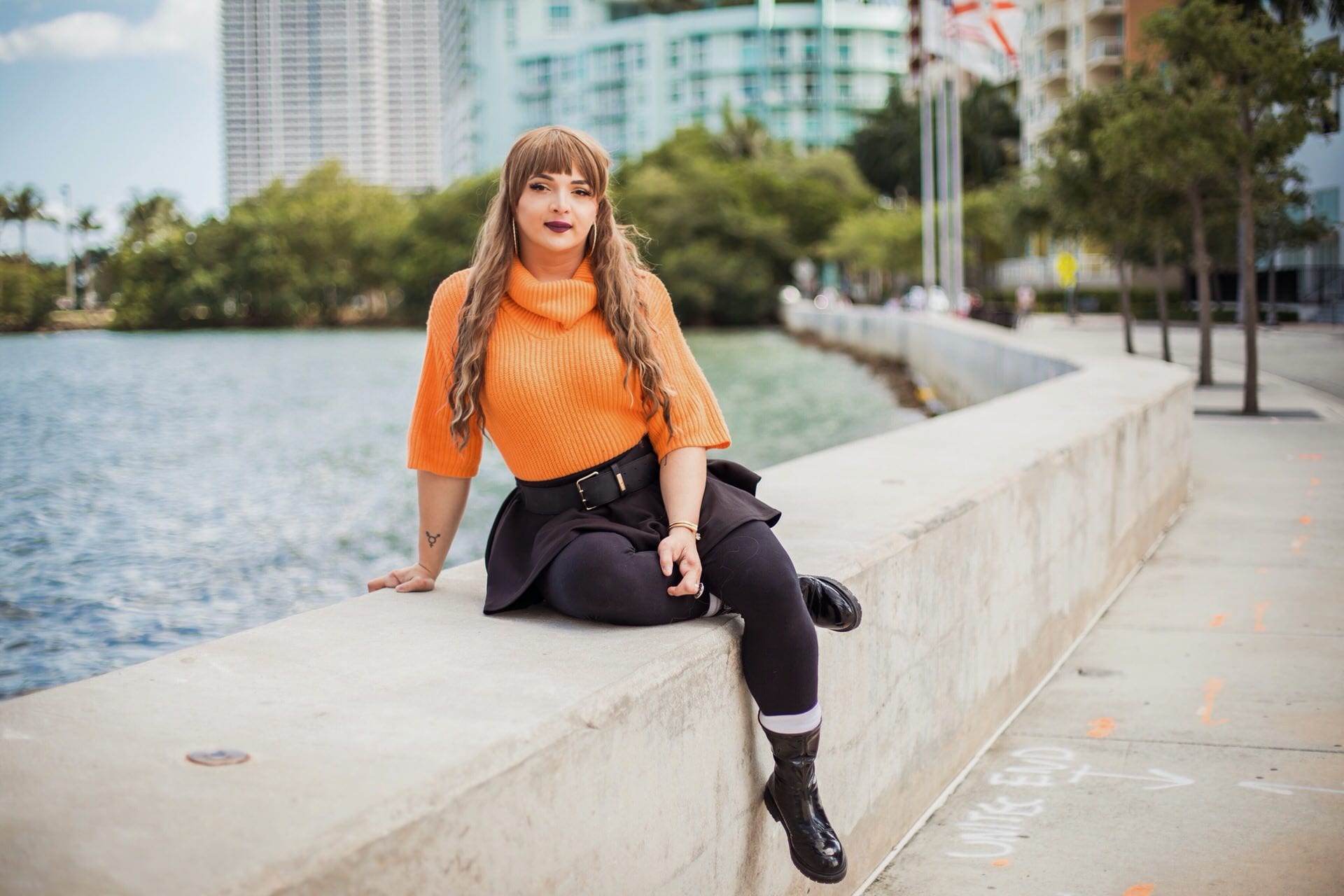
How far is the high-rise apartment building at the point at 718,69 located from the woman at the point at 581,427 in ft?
391

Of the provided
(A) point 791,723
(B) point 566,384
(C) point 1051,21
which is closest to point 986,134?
(C) point 1051,21

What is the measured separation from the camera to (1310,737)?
16.6 feet

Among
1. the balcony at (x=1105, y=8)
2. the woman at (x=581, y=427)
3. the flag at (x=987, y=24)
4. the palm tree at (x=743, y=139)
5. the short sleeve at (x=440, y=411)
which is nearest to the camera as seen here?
the woman at (x=581, y=427)

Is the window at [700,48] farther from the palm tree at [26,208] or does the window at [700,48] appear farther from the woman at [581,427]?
the woman at [581,427]

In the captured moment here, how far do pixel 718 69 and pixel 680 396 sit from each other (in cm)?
12489

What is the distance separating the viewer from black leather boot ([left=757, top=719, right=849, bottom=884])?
3.06 meters

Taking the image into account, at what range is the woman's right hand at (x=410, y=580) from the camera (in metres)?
3.65

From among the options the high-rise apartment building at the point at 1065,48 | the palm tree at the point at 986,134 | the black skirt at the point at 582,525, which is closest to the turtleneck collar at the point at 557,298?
the black skirt at the point at 582,525

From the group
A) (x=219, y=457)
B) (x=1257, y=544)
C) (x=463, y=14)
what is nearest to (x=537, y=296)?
(x=1257, y=544)

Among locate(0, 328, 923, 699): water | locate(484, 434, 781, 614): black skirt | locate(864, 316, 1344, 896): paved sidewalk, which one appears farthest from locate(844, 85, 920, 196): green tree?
locate(484, 434, 781, 614): black skirt

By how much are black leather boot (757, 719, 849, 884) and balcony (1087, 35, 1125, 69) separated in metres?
66.1

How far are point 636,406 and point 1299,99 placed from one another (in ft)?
49.3

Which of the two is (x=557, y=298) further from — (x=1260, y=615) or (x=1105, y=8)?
(x=1105, y=8)

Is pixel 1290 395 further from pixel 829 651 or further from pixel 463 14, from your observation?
pixel 463 14
